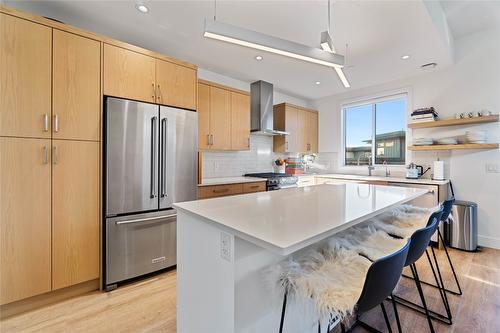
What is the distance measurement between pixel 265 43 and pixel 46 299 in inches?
107

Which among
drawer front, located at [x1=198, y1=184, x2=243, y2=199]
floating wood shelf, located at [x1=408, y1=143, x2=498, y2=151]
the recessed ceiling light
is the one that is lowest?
drawer front, located at [x1=198, y1=184, x2=243, y2=199]

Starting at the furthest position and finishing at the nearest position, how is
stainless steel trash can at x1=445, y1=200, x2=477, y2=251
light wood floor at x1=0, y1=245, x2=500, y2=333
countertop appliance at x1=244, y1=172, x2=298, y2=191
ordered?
countertop appliance at x1=244, y1=172, x2=298, y2=191, stainless steel trash can at x1=445, y1=200, x2=477, y2=251, light wood floor at x1=0, y1=245, x2=500, y2=333

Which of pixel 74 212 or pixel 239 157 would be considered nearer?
pixel 74 212

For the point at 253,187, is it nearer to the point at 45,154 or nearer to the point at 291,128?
the point at 291,128

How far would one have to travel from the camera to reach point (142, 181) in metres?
2.30

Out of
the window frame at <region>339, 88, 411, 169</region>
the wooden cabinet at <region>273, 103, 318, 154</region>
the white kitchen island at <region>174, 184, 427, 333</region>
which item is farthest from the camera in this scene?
the wooden cabinet at <region>273, 103, 318, 154</region>

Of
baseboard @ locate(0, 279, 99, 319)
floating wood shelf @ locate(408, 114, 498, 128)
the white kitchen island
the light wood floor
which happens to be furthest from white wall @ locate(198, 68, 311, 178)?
floating wood shelf @ locate(408, 114, 498, 128)

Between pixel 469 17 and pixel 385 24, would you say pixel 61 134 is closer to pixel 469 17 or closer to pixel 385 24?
pixel 385 24

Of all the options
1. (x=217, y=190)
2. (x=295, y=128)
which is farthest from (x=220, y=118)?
(x=295, y=128)

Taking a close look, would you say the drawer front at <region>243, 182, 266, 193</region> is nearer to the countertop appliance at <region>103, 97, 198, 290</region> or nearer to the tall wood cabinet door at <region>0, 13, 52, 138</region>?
the countertop appliance at <region>103, 97, 198, 290</region>

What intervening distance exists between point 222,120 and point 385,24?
7.43ft

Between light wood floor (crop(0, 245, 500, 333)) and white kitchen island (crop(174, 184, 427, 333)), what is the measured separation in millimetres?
544

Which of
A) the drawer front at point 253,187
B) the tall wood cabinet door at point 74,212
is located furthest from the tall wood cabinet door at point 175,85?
the drawer front at point 253,187

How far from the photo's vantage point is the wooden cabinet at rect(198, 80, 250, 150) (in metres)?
3.28
